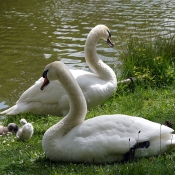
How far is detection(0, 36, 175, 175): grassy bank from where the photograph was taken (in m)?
4.93

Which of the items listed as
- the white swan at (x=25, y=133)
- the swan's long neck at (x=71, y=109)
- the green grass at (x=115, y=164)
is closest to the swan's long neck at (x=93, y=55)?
the green grass at (x=115, y=164)

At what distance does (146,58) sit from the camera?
954 cm

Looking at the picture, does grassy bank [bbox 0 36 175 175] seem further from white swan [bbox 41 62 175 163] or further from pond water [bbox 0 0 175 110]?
pond water [bbox 0 0 175 110]

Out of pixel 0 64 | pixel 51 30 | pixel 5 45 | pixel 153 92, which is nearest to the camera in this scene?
pixel 153 92

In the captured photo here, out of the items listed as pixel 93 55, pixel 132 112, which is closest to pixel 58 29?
pixel 93 55

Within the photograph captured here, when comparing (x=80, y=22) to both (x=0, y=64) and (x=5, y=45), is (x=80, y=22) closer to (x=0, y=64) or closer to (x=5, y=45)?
(x=5, y=45)

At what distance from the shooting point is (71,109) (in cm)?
554

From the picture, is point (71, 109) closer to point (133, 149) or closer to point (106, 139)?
point (106, 139)

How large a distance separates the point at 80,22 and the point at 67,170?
43.8 feet

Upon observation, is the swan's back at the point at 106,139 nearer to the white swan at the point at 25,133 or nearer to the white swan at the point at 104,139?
the white swan at the point at 104,139

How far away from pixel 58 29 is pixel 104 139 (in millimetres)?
12334

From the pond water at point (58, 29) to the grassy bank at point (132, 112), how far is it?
3.15ft

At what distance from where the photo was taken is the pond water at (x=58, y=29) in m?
12.3

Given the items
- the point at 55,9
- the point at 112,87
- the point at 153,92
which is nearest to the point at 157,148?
the point at 112,87
